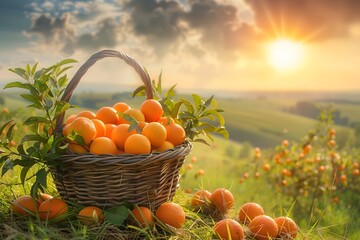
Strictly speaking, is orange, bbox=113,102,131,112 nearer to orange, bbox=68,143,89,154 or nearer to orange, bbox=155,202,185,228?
orange, bbox=68,143,89,154

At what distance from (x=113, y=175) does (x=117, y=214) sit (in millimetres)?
223

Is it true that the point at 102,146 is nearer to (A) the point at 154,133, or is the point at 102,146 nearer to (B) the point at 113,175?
(B) the point at 113,175

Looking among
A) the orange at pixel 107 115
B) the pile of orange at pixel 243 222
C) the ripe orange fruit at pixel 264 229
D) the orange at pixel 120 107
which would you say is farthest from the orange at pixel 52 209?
the ripe orange fruit at pixel 264 229

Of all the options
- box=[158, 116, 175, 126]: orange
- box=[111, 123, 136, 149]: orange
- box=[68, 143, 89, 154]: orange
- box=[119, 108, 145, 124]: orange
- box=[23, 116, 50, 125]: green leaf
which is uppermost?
box=[119, 108, 145, 124]: orange

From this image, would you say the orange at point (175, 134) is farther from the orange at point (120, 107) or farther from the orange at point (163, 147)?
the orange at point (120, 107)

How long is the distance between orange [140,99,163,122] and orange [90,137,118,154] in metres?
0.37

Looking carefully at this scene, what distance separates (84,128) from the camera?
8.40 feet

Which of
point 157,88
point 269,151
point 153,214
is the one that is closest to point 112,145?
point 153,214

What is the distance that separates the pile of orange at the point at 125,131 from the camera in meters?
2.53

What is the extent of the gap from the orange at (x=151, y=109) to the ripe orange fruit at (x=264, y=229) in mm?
916

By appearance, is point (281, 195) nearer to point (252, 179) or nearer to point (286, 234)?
point (252, 179)

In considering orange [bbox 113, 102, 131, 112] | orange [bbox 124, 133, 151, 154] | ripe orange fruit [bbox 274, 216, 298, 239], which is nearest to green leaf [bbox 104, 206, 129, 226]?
orange [bbox 124, 133, 151, 154]

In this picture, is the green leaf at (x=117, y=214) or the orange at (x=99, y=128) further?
the orange at (x=99, y=128)

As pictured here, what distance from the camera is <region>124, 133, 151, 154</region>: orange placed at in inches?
98.7
